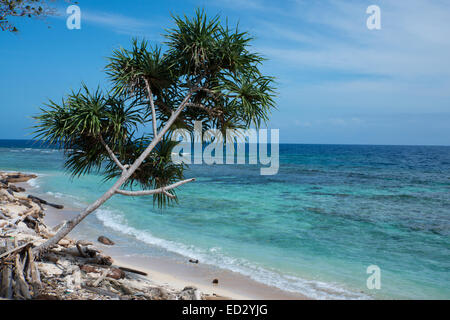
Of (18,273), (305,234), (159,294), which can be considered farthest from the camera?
(305,234)

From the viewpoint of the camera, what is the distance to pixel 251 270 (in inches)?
344

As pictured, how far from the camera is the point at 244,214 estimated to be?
15672 mm

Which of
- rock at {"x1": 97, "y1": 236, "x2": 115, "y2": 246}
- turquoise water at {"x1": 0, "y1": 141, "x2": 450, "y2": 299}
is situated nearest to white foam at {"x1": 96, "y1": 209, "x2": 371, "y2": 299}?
turquoise water at {"x1": 0, "y1": 141, "x2": 450, "y2": 299}

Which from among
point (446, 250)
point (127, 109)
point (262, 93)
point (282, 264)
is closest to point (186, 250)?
point (282, 264)

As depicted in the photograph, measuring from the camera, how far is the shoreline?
7129 millimetres

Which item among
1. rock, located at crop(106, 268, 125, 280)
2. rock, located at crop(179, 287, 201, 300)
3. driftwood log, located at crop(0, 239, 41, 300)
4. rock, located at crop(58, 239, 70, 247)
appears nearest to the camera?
driftwood log, located at crop(0, 239, 41, 300)

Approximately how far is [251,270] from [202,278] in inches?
52.7

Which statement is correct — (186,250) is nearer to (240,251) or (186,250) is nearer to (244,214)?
(240,251)

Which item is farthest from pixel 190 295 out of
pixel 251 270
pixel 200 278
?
pixel 251 270

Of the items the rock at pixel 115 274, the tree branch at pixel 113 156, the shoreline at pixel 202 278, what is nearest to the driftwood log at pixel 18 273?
the rock at pixel 115 274

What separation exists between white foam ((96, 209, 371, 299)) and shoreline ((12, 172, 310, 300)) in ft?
0.87
